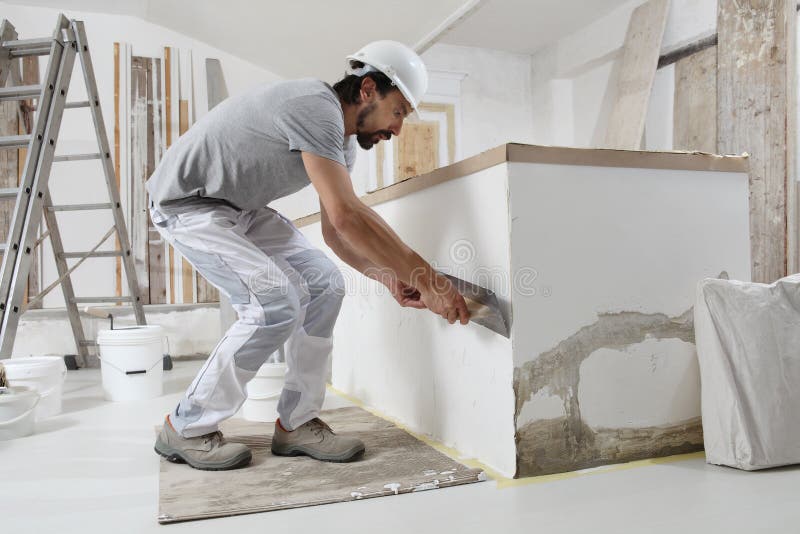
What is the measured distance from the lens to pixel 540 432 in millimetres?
1591

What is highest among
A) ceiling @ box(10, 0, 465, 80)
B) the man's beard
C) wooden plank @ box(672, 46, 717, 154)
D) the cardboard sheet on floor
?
ceiling @ box(10, 0, 465, 80)

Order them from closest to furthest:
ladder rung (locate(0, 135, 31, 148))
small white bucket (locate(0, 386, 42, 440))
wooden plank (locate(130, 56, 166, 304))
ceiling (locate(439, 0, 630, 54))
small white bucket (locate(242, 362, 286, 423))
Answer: small white bucket (locate(0, 386, 42, 440)) → small white bucket (locate(242, 362, 286, 423)) → ladder rung (locate(0, 135, 31, 148)) → wooden plank (locate(130, 56, 166, 304)) → ceiling (locate(439, 0, 630, 54))

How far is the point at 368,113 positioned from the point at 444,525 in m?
1.14

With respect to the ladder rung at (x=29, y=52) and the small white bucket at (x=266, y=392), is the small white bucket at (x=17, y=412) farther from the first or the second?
the ladder rung at (x=29, y=52)

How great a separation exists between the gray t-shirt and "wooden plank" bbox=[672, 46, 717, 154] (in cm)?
320

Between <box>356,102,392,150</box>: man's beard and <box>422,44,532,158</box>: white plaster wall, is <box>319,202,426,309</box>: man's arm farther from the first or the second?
<box>422,44,532,158</box>: white plaster wall

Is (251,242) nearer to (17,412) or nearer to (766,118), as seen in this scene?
(17,412)

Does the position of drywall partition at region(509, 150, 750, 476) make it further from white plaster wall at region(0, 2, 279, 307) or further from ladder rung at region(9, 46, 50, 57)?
white plaster wall at region(0, 2, 279, 307)

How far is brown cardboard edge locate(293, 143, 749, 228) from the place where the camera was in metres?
1.57

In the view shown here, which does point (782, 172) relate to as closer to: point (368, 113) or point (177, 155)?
point (368, 113)

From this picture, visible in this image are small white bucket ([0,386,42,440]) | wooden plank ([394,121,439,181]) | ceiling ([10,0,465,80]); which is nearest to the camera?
small white bucket ([0,386,42,440])

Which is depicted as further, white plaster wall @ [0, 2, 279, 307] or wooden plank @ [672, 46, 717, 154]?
white plaster wall @ [0, 2, 279, 307]

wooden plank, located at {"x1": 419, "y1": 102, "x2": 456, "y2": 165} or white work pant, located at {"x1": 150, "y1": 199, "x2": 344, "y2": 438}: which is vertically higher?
wooden plank, located at {"x1": 419, "y1": 102, "x2": 456, "y2": 165}

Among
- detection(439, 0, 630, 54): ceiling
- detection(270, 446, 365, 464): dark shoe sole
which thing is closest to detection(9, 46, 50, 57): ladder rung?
detection(270, 446, 365, 464): dark shoe sole
